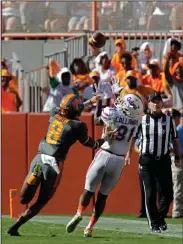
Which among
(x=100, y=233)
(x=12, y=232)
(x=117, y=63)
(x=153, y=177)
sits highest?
(x=117, y=63)

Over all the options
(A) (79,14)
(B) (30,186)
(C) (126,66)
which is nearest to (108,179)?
(B) (30,186)

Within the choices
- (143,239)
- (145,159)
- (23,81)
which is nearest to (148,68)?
(23,81)

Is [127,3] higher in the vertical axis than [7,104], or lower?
higher

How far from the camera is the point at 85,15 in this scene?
2311cm

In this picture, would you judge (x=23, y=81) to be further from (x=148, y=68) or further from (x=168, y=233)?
(x=168, y=233)

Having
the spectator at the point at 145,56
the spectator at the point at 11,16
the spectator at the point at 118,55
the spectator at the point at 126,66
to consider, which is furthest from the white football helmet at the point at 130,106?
the spectator at the point at 11,16

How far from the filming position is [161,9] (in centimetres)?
2217

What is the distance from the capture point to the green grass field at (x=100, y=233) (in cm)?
1294

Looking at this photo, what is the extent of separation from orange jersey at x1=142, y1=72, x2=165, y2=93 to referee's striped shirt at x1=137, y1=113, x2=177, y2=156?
392cm

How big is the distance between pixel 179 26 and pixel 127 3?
120 centimetres

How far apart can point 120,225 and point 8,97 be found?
4.36 m

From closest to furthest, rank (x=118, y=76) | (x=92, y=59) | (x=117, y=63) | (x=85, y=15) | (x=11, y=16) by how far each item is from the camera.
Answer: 1. (x=118, y=76)
2. (x=117, y=63)
3. (x=92, y=59)
4. (x=85, y=15)
5. (x=11, y=16)

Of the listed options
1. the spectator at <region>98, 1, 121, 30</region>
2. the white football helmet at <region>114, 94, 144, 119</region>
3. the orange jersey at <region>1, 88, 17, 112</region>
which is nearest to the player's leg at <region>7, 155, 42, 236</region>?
the white football helmet at <region>114, 94, 144, 119</region>

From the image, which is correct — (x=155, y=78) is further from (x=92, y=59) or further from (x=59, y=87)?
(x=92, y=59)
